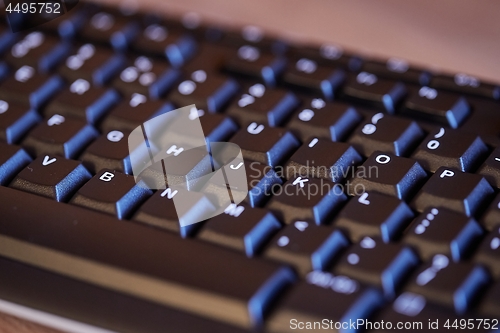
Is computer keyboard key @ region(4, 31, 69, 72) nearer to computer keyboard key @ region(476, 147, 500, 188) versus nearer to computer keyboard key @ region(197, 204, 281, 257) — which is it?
computer keyboard key @ region(197, 204, 281, 257)

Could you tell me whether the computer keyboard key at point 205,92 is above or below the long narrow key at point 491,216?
below

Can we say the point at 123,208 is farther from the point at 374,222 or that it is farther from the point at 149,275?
the point at 374,222

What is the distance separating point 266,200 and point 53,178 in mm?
153

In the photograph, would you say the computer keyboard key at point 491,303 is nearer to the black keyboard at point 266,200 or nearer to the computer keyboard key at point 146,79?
the black keyboard at point 266,200

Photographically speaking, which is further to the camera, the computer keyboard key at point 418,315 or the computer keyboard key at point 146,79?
the computer keyboard key at point 146,79

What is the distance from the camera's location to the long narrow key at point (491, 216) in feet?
1.31

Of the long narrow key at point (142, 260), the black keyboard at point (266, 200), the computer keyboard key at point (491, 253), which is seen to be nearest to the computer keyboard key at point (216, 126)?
the black keyboard at point (266, 200)

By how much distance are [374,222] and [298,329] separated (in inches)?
3.5

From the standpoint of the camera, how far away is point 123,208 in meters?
0.43

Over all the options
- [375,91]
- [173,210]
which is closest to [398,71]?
[375,91]

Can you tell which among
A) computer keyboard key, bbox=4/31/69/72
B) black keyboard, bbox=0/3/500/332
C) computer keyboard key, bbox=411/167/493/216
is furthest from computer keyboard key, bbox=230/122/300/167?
computer keyboard key, bbox=4/31/69/72

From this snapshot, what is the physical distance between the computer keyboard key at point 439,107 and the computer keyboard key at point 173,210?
19 centimetres

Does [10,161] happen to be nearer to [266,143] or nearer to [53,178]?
[53,178]

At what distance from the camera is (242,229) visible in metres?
0.40
